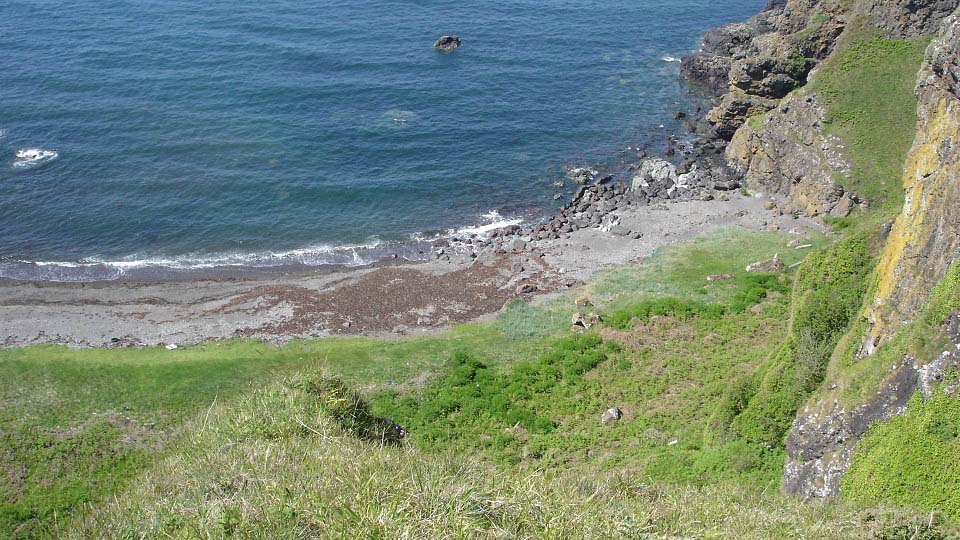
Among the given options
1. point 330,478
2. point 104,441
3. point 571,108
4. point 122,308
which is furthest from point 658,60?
point 330,478

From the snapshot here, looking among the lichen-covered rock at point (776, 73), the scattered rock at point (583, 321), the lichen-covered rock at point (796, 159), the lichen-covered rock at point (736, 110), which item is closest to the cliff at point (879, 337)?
the lichen-covered rock at point (796, 159)

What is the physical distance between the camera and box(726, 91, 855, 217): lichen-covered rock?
58.5m

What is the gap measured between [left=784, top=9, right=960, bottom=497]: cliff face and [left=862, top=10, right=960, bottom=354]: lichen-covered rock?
0.12ft

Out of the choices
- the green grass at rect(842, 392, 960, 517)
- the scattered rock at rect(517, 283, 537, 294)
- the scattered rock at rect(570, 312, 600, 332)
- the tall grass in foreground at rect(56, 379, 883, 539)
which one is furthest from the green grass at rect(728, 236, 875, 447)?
the scattered rock at rect(517, 283, 537, 294)

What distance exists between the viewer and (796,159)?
6194 centimetres

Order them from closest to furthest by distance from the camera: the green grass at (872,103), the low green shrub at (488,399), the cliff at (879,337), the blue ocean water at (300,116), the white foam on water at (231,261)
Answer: the cliff at (879,337), the low green shrub at (488,399), the green grass at (872,103), the white foam on water at (231,261), the blue ocean water at (300,116)

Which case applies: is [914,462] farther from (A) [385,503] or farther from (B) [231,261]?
(B) [231,261]

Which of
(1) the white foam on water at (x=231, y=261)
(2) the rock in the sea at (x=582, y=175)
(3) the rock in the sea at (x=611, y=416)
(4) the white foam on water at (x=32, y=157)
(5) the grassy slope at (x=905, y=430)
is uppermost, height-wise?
(5) the grassy slope at (x=905, y=430)

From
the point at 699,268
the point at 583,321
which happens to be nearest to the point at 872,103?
the point at 699,268

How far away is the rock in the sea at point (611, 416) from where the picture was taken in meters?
35.3

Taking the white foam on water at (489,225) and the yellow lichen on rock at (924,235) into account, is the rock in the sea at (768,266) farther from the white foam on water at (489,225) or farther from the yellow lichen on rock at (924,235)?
the white foam on water at (489,225)

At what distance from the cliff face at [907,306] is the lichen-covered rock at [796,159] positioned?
95.3 feet

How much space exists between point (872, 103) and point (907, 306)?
41.0 meters

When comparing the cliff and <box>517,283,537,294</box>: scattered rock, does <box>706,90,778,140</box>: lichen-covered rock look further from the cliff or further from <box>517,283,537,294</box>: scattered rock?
<box>517,283,537,294</box>: scattered rock
